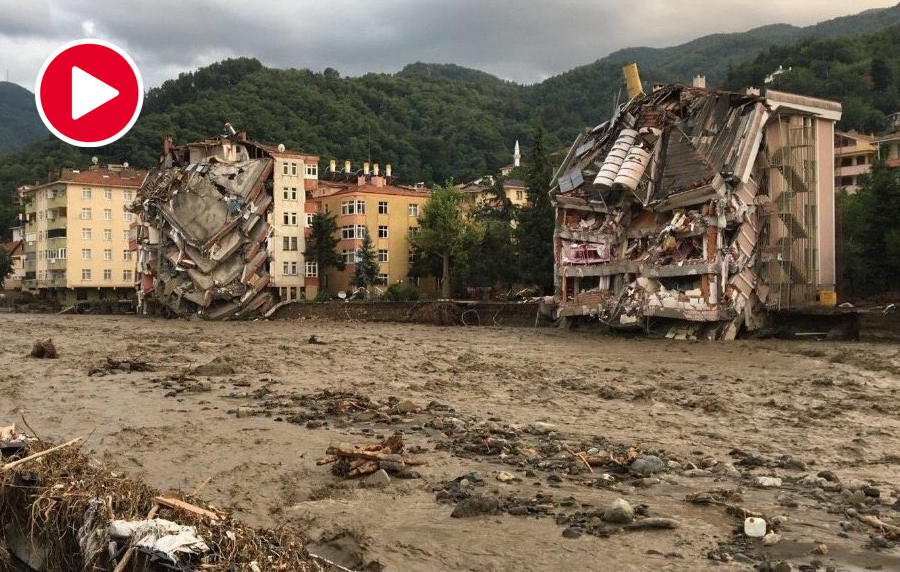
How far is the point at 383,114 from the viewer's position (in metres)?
172

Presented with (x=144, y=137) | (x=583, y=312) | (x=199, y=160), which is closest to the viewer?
(x=583, y=312)

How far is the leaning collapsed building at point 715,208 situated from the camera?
42844 millimetres

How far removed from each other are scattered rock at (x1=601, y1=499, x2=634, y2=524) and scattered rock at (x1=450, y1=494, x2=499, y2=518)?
1.41 m

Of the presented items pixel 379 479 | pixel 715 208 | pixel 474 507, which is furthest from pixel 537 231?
pixel 474 507

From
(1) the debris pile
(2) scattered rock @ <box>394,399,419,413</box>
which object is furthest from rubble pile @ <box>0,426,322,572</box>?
(2) scattered rock @ <box>394,399,419,413</box>

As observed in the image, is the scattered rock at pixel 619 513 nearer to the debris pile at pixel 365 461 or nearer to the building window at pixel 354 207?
the debris pile at pixel 365 461

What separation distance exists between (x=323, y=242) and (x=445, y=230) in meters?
12.8

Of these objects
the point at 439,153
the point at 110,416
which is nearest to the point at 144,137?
the point at 439,153

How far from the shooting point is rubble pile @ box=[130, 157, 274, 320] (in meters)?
78.2

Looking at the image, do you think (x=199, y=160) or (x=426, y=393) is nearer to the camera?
(x=426, y=393)

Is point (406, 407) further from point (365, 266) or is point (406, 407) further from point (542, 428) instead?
point (365, 266)

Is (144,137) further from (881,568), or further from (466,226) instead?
(881,568)

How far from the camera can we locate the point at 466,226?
8388 cm

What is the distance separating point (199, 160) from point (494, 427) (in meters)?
73.6
